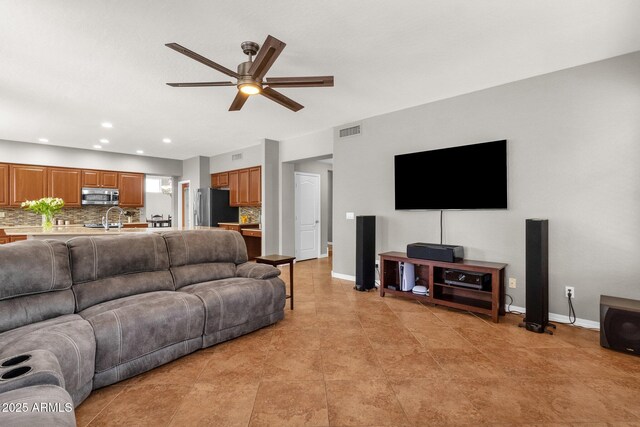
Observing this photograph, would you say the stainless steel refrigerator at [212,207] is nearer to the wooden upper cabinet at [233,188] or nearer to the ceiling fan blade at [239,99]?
the wooden upper cabinet at [233,188]

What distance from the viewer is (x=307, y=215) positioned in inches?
276

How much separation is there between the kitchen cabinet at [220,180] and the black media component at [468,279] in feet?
18.7

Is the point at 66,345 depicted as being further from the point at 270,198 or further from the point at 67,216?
the point at 67,216

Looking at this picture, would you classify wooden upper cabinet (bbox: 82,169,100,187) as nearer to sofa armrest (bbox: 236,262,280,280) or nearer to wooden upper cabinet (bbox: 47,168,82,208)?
wooden upper cabinet (bbox: 47,168,82,208)

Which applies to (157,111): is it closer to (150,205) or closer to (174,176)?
(174,176)

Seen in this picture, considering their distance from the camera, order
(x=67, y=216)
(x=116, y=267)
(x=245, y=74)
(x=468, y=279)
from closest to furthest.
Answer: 1. (x=245, y=74)
2. (x=116, y=267)
3. (x=468, y=279)
4. (x=67, y=216)

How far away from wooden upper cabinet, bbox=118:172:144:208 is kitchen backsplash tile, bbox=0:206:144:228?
29 cm

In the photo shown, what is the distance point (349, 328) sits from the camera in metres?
3.11

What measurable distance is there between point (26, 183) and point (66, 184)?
2.12ft

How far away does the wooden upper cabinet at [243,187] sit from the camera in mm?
6980

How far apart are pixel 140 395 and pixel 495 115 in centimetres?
433

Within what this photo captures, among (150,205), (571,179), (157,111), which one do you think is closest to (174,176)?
(150,205)

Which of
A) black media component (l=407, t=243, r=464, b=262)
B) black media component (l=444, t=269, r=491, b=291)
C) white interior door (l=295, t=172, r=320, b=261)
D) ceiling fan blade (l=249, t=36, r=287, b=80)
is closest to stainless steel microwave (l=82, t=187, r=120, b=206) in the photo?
white interior door (l=295, t=172, r=320, b=261)

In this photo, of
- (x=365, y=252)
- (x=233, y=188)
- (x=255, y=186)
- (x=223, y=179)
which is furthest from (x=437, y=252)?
(x=223, y=179)
